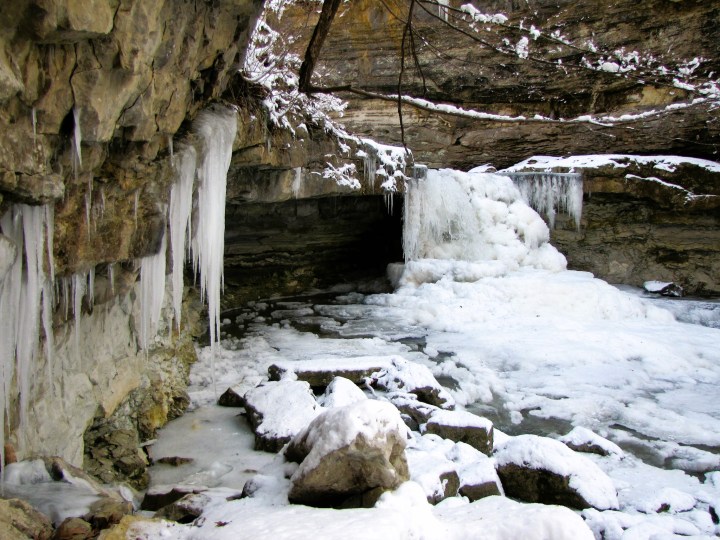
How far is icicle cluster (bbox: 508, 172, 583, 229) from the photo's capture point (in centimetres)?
1162

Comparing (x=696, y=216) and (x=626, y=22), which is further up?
(x=626, y=22)

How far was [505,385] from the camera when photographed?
224 inches

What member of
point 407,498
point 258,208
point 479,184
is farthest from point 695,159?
point 407,498

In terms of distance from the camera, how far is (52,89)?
1818 mm

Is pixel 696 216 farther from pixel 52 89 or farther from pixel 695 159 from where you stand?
pixel 52 89

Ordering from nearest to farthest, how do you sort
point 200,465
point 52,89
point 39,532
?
point 52,89, point 39,532, point 200,465

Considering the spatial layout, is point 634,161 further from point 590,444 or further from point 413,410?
point 413,410

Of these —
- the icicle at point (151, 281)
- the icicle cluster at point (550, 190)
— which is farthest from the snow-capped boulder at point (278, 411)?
the icicle cluster at point (550, 190)

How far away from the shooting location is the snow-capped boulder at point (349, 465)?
101 inches

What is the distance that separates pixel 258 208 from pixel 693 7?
10.9 metres

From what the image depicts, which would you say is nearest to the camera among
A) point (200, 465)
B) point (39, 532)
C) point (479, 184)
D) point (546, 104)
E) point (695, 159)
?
point (39, 532)

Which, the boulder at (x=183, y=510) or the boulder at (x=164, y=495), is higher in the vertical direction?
the boulder at (x=183, y=510)

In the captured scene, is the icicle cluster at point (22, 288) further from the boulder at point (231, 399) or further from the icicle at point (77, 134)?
the boulder at point (231, 399)

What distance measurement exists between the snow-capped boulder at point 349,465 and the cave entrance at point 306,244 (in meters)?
5.70
